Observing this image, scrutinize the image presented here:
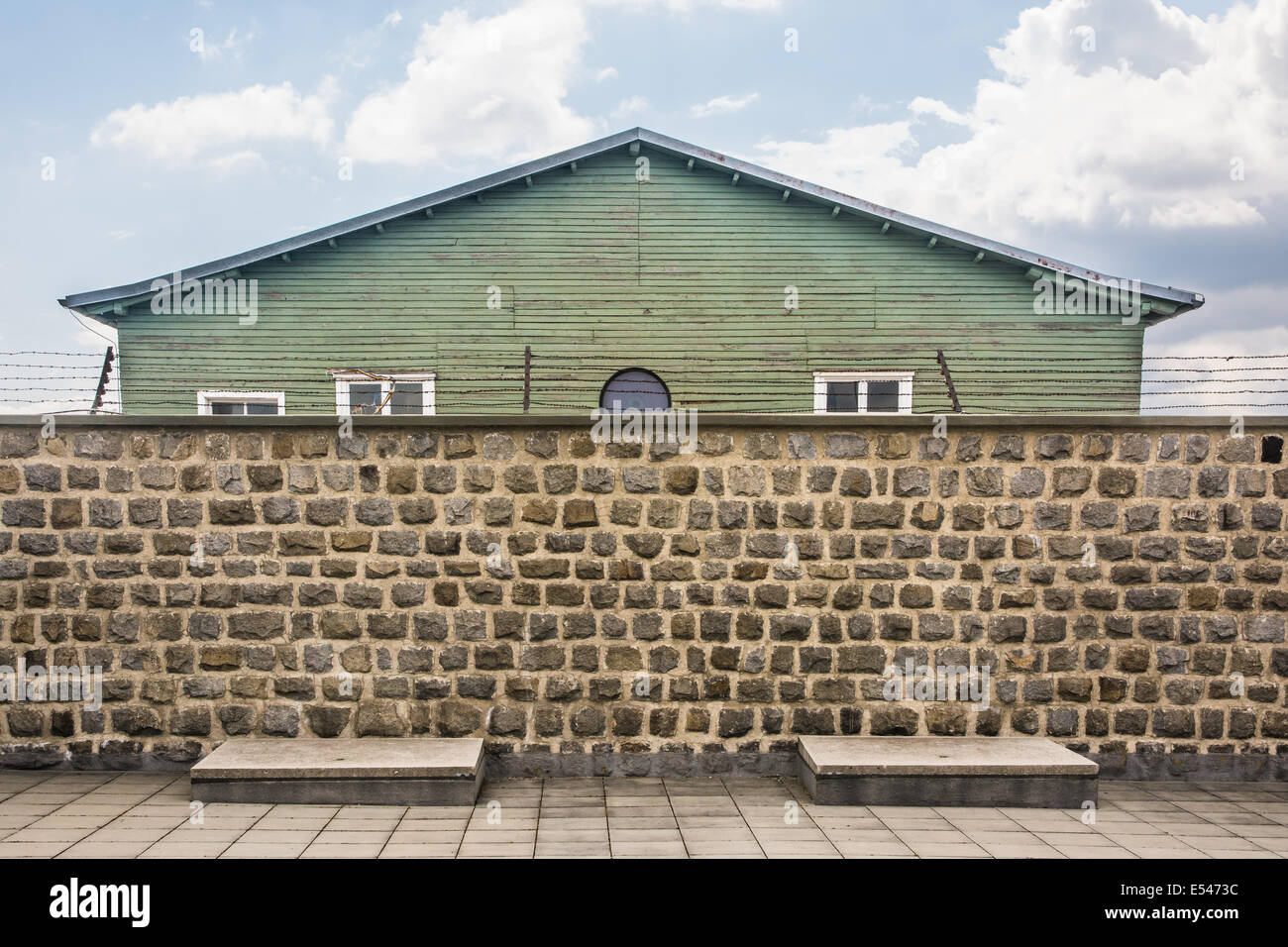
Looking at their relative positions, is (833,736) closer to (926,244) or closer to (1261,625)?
(1261,625)

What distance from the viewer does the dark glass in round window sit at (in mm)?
11141

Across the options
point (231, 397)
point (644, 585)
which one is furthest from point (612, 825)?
point (231, 397)

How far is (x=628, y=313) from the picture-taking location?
1117 cm

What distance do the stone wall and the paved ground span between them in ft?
1.31

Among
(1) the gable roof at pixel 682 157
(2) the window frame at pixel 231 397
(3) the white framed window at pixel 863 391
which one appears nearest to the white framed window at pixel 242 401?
(2) the window frame at pixel 231 397

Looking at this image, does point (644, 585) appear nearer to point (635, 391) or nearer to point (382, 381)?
point (635, 391)

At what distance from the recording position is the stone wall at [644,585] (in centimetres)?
566

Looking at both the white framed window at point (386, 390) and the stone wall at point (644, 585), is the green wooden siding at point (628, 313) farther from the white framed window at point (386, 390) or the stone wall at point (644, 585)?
the stone wall at point (644, 585)

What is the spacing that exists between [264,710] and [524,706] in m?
1.72

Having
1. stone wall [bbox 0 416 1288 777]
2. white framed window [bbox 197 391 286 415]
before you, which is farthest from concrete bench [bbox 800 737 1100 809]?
white framed window [bbox 197 391 286 415]

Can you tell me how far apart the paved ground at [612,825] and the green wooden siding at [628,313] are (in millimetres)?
6332

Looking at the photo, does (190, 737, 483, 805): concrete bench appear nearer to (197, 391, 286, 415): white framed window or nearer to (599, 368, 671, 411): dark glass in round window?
(197, 391, 286, 415): white framed window

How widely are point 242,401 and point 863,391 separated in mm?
8028

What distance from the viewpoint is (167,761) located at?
569cm
